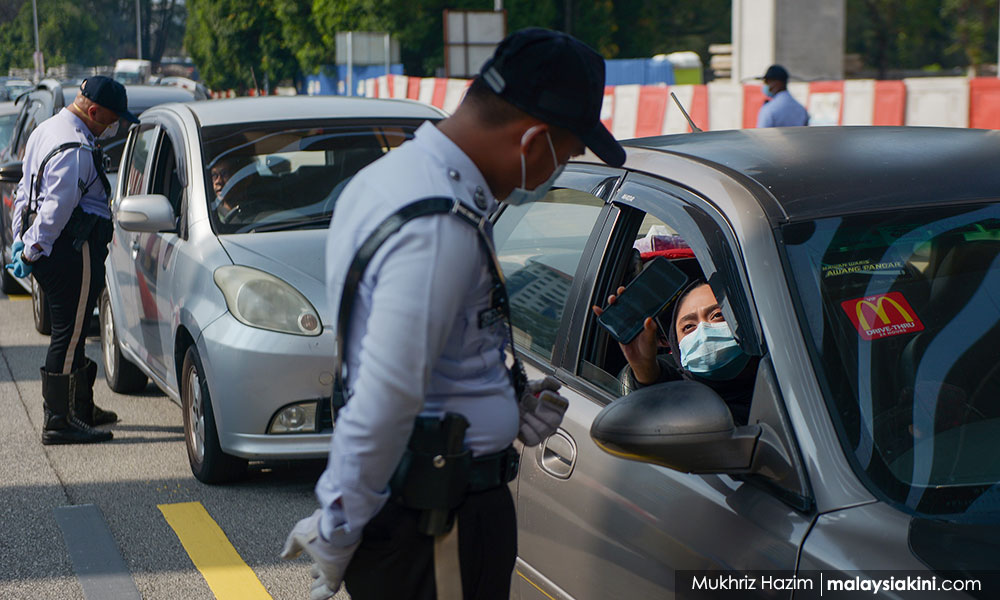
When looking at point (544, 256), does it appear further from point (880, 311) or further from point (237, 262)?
point (237, 262)

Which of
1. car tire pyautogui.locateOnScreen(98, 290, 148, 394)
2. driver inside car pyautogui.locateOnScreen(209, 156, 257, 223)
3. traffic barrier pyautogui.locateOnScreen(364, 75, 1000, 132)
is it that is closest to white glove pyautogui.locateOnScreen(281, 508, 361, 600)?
driver inside car pyautogui.locateOnScreen(209, 156, 257, 223)

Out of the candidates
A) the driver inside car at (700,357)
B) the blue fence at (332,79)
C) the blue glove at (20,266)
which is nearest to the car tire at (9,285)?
the blue glove at (20,266)

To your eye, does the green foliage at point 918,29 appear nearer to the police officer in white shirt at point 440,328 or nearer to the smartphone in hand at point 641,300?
the smartphone in hand at point 641,300

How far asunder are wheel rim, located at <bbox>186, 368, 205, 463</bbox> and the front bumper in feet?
1.00

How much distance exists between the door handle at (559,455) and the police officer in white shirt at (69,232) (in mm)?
3859

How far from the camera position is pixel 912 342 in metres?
2.54

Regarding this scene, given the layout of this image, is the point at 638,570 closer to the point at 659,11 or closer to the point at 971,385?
the point at 971,385

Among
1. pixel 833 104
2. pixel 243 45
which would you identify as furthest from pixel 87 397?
pixel 243 45

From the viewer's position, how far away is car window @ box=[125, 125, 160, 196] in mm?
6637

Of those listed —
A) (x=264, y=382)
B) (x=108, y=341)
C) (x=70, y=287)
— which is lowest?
(x=108, y=341)

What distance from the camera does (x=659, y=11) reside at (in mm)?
58500

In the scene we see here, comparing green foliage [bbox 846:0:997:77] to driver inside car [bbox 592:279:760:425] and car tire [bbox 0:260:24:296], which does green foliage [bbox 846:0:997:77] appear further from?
driver inside car [bbox 592:279:760:425]

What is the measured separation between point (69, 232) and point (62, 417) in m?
1.01

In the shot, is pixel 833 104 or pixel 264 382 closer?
pixel 264 382
